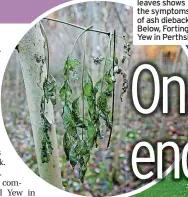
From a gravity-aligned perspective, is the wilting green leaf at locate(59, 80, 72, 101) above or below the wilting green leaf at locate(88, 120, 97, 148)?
above

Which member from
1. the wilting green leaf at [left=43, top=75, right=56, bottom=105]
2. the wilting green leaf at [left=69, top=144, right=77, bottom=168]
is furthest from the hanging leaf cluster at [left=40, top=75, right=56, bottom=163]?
the wilting green leaf at [left=69, top=144, right=77, bottom=168]

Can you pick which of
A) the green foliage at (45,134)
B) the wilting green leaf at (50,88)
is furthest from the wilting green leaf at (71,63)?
the green foliage at (45,134)

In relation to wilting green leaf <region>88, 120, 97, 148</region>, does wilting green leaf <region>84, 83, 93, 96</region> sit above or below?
above

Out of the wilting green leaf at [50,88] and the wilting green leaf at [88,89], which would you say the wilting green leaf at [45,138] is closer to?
the wilting green leaf at [50,88]

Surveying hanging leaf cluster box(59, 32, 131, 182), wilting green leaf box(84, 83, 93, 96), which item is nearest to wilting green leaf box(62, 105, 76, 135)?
hanging leaf cluster box(59, 32, 131, 182)

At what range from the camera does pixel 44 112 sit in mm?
2275

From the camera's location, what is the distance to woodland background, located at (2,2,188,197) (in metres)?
2.19

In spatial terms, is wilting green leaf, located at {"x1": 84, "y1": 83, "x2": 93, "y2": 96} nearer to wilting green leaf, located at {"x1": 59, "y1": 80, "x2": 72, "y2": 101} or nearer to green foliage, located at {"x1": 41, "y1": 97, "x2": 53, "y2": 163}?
wilting green leaf, located at {"x1": 59, "y1": 80, "x2": 72, "y2": 101}

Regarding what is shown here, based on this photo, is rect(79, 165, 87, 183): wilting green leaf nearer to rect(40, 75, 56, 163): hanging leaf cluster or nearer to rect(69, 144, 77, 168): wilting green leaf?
rect(69, 144, 77, 168): wilting green leaf

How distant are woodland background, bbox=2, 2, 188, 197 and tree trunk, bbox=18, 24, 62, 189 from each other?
3 centimetres

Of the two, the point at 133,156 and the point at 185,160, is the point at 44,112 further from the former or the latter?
the point at 185,160

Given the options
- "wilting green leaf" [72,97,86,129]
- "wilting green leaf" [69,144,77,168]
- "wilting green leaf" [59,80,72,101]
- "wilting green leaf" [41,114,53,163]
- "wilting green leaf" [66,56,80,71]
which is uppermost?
"wilting green leaf" [66,56,80,71]

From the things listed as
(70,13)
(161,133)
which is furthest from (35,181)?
(70,13)

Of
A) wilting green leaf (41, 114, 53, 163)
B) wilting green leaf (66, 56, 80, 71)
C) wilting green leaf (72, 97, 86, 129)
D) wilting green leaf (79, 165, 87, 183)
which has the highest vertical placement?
wilting green leaf (66, 56, 80, 71)
